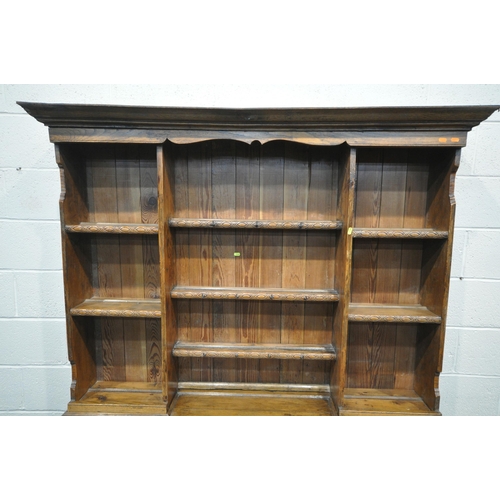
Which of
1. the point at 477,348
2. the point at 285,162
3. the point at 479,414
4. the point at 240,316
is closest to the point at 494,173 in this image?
the point at 477,348

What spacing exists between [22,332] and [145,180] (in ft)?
3.82

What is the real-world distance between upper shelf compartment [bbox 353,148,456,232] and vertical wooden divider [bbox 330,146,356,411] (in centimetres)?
14

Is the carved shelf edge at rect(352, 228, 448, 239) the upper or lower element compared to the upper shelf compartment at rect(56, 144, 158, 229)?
lower

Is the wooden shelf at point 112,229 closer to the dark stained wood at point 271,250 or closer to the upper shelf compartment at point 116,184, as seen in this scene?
the upper shelf compartment at point 116,184

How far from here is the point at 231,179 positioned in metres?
1.71

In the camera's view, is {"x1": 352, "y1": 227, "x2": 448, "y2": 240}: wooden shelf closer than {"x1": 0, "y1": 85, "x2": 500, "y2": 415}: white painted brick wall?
Yes

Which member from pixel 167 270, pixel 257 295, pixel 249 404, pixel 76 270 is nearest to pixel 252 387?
pixel 249 404

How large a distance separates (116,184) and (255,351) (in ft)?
3.68

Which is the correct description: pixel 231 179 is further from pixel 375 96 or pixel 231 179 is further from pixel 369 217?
pixel 375 96

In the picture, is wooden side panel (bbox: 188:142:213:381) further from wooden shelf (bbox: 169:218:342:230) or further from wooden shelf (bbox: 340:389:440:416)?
wooden shelf (bbox: 340:389:440:416)

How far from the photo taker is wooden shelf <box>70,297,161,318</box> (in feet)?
5.13

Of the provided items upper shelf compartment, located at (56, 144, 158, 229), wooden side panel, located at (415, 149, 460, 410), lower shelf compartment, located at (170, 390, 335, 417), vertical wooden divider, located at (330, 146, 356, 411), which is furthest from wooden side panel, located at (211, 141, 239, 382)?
wooden side panel, located at (415, 149, 460, 410)

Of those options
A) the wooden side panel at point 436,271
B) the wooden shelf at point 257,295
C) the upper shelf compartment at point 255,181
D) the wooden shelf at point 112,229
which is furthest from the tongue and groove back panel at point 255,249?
the wooden side panel at point 436,271

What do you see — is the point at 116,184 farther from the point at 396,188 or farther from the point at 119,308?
the point at 396,188
